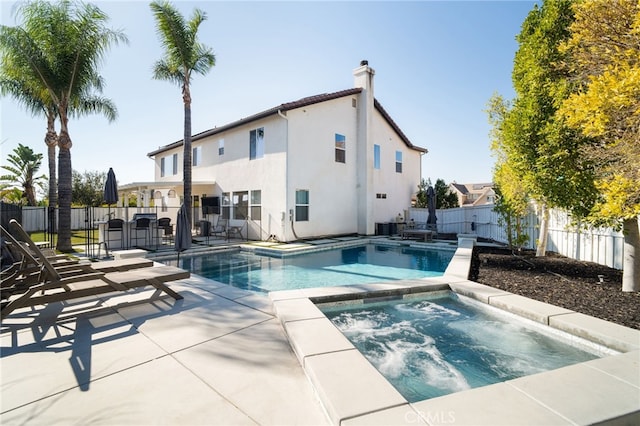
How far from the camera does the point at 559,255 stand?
962cm

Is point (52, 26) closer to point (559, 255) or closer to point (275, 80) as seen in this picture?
Result: point (275, 80)

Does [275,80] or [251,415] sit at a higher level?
[275,80]

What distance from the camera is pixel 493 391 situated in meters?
2.50

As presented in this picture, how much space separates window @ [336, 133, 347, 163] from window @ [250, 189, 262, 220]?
15.7ft

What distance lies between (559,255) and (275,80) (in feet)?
43.7

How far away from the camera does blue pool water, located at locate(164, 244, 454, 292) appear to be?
8.08 metres

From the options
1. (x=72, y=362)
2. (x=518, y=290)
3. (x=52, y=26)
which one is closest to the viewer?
(x=72, y=362)

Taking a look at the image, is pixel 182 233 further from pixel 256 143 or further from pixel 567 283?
pixel 567 283

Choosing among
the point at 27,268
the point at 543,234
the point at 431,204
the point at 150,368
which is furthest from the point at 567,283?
the point at 431,204

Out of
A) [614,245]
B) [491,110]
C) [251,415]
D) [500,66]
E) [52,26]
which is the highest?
[52,26]

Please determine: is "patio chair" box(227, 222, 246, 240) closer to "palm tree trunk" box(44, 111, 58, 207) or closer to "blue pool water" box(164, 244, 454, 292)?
"blue pool water" box(164, 244, 454, 292)

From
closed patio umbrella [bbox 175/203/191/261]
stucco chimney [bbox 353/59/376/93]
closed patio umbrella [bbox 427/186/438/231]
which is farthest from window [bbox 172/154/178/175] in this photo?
closed patio umbrella [bbox 427/186/438/231]

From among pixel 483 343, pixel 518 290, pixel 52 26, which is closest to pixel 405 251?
pixel 518 290

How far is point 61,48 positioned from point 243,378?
43.5ft
